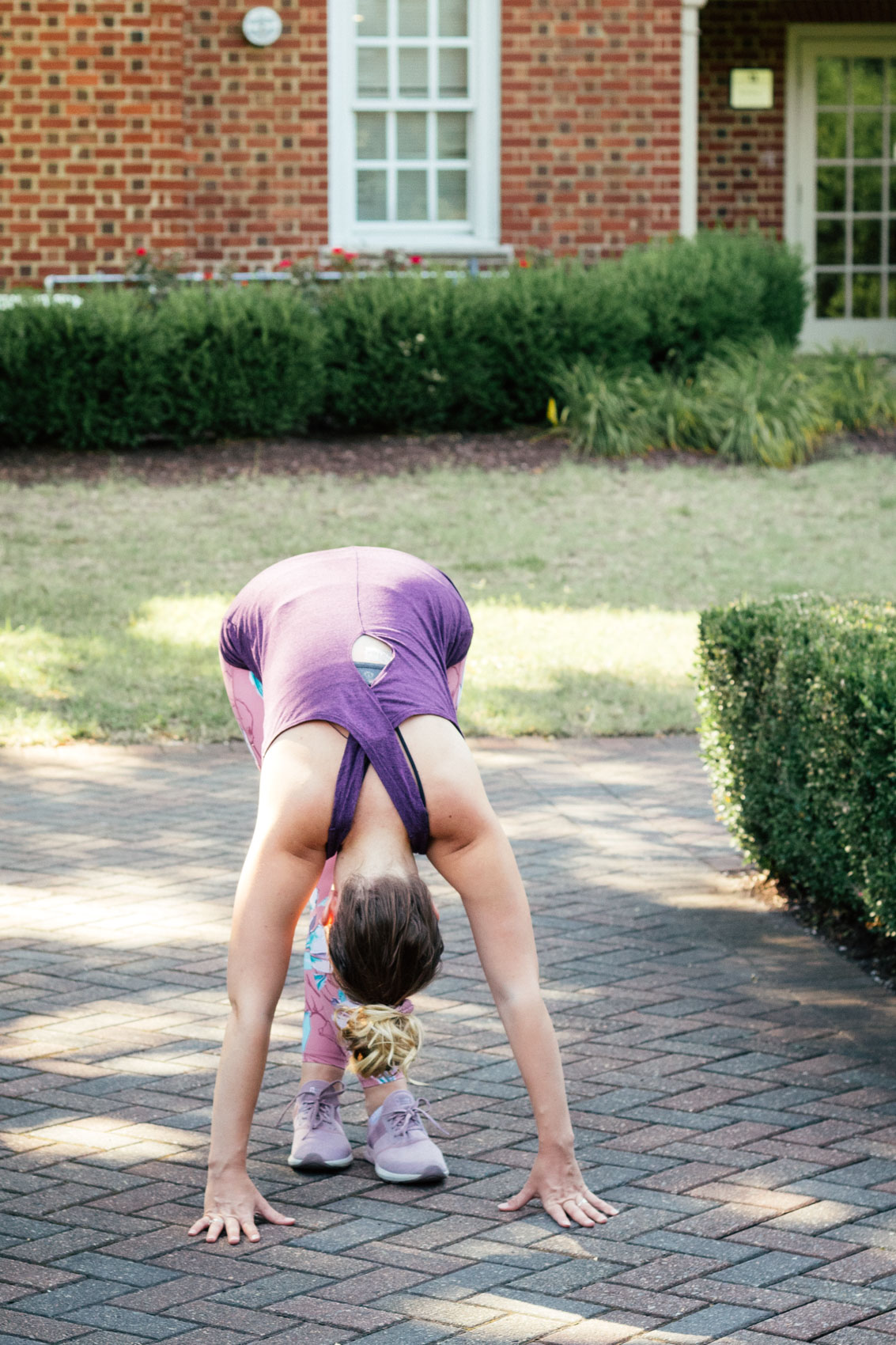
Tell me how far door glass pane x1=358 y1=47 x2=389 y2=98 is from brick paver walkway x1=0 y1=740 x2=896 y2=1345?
30.6 feet

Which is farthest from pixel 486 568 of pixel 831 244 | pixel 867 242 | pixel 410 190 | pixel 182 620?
pixel 867 242

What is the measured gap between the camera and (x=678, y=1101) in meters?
3.71

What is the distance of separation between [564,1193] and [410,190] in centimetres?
1162

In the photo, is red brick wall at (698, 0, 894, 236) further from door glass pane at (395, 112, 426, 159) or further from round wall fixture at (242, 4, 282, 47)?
round wall fixture at (242, 4, 282, 47)

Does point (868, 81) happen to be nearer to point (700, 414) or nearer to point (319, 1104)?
point (700, 414)

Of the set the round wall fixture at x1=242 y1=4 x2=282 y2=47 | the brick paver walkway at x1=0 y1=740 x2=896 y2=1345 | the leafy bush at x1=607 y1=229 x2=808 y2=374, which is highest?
the round wall fixture at x1=242 y1=4 x2=282 y2=47

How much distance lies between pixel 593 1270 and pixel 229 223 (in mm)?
11246

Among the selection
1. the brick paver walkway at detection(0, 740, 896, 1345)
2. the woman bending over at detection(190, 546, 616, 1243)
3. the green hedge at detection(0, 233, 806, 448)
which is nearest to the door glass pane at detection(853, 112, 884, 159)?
the green hedge at detection(0, 233, 806, 448)

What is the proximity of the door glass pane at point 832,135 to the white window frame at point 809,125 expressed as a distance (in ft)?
0.56

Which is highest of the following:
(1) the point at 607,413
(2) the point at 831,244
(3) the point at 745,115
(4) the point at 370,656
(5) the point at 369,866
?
(3) the point at 745,115

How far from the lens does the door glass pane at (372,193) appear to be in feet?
44.6

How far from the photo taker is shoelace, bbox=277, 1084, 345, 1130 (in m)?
3.48

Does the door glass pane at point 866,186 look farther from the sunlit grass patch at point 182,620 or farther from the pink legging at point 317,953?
the pink legging at point 317,953

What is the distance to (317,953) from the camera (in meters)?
3.46
